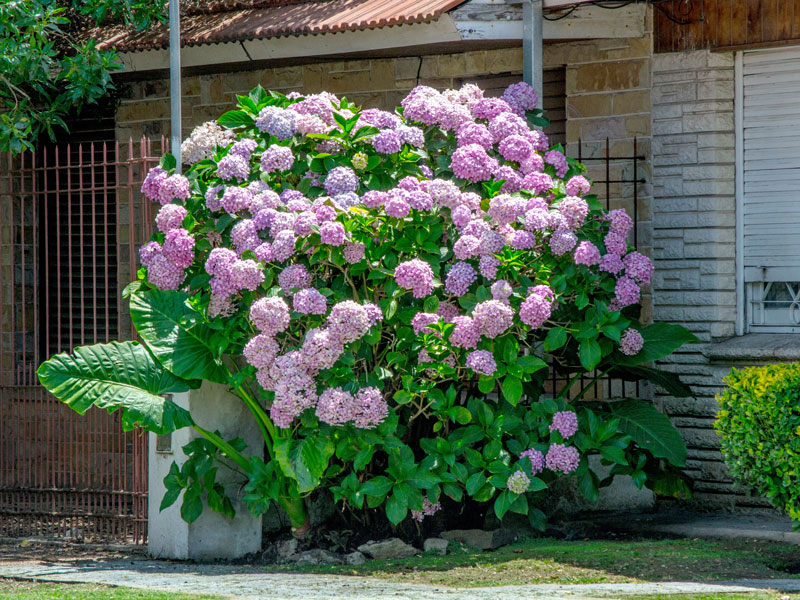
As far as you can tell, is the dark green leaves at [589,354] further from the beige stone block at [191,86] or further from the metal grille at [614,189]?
the beige stone block at [191,86]

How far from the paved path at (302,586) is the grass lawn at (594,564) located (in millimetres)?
202

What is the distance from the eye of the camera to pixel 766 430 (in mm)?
6379

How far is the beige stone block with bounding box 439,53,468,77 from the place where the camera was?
31.1 feet

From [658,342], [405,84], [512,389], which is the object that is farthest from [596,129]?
[512,389]

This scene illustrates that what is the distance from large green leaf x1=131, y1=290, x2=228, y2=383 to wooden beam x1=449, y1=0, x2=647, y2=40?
2.87 meters

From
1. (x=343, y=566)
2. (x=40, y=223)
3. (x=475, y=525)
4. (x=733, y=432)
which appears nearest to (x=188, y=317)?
(x=343, y=566)

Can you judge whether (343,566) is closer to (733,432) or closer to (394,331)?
(394,331)

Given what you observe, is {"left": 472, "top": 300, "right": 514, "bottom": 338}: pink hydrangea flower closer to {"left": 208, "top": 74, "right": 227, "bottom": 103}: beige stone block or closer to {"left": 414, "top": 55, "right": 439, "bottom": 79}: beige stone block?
{"left": 414, "top": 55, "right": 439, "bottom": 79}: beige stone block

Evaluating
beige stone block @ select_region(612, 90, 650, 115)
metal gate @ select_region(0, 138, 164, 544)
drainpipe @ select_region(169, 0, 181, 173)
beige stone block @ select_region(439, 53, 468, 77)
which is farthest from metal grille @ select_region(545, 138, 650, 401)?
metal gate @ select_region(0, 138, 164, 544)

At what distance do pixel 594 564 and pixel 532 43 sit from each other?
3470 millimetres

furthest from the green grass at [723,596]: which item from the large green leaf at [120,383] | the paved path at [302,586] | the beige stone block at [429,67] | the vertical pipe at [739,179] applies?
the beige stone block at [429,67]

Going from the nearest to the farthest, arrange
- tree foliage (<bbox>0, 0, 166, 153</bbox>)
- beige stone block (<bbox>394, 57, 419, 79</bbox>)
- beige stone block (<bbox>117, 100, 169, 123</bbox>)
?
tree foliage (<bbox>0, 0, 166, 153</bbox>)
beige stone block (<bbox>394, 57, 419, 79</bbox>)
beige stone block (<bbox>117, 100, 169, 123</bbox>)

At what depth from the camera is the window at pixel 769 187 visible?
8047mm

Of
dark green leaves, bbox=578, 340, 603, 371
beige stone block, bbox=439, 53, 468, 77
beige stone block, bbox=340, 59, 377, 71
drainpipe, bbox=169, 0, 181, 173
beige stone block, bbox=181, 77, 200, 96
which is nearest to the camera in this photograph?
dark green leaves, bbox=578, 340, 603, 371
